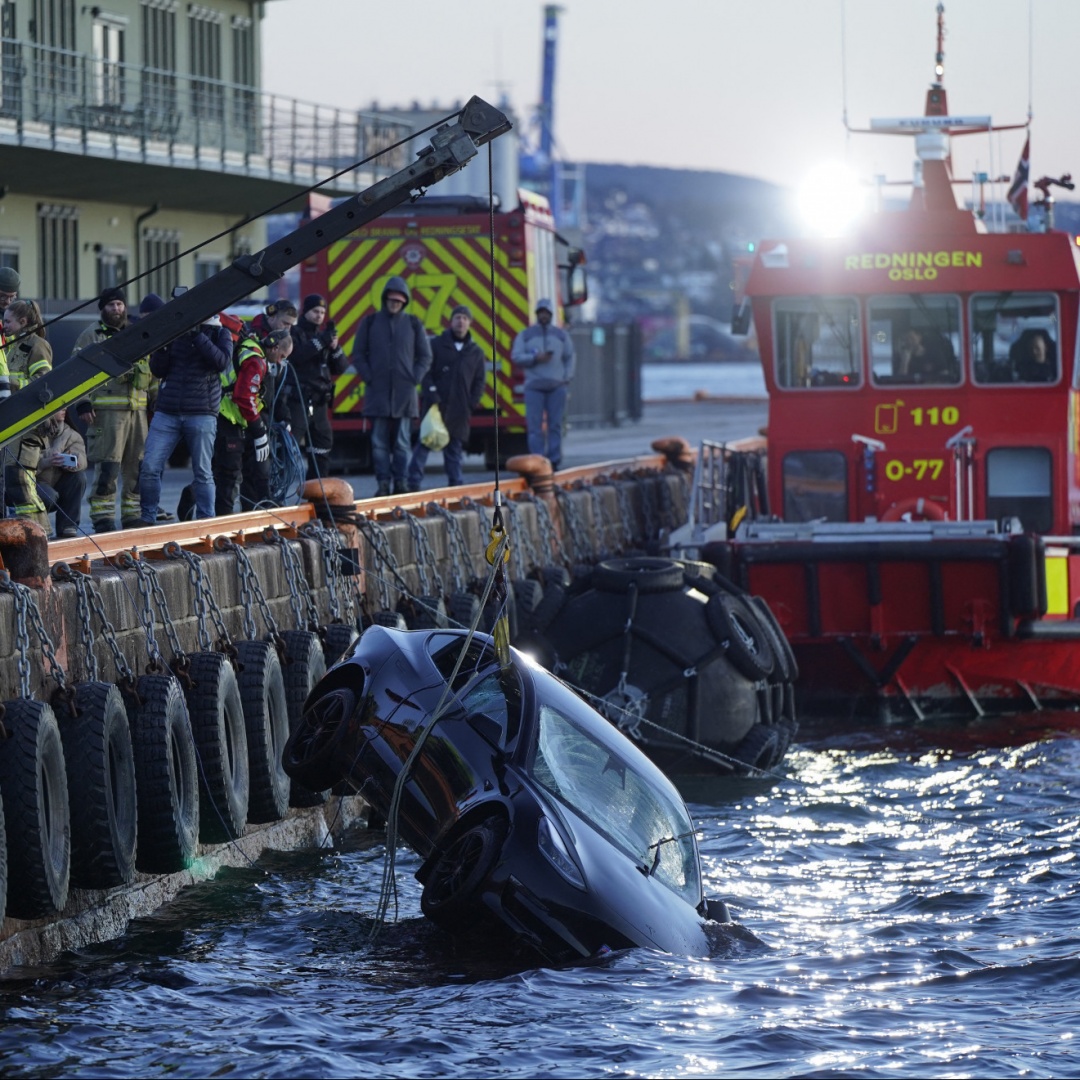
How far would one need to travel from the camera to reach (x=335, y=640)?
44.5 feet

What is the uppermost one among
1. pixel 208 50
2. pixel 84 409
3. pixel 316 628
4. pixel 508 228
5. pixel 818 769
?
pixel 208 50

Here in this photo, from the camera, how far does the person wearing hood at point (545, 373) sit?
22250 mm

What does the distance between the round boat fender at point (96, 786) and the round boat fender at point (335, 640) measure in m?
3.35

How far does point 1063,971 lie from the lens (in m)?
9.75

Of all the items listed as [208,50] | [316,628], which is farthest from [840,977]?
[208,50]

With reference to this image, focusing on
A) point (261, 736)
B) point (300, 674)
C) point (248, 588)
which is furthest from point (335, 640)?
point (261, 736)

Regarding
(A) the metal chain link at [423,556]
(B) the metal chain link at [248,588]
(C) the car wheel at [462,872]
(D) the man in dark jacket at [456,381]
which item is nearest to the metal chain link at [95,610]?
(B) the metal chain link at [248,588]

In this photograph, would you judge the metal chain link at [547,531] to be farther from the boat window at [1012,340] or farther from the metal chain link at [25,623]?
the metal chain link at [25,623]

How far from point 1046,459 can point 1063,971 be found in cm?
909

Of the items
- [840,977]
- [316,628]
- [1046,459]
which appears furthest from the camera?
[1046,459]

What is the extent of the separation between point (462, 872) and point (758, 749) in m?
6.22

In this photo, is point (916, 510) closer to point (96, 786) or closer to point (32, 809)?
point (96, 786)

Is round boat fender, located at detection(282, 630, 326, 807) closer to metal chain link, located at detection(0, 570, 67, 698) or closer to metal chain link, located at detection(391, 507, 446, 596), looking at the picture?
metal chain link, located at detection(391, 507, 446, 596)

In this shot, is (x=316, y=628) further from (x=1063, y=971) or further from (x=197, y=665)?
(x=1063, y=971)
